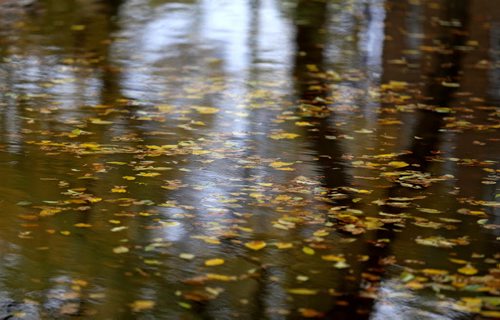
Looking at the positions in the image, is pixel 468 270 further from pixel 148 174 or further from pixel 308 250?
pixel 148 174

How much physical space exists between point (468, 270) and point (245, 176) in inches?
106

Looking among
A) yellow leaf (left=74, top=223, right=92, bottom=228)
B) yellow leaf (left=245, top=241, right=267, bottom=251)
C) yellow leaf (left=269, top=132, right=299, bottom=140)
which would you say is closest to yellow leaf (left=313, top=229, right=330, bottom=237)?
yellow leaf (left=245, top=241, right=267, bottom=251)

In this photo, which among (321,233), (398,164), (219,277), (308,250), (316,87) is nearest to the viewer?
(219,277)

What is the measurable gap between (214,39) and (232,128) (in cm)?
623

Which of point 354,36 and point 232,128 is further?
point 354,36

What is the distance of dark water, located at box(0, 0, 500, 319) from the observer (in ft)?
19.3

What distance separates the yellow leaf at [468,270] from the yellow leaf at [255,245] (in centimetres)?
131

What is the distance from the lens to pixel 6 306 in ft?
17.9

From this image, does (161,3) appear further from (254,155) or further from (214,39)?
(254,155)

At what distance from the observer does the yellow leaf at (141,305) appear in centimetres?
556

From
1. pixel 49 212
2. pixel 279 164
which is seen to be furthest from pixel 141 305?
pixel 279 164

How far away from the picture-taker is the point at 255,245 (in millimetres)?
6723

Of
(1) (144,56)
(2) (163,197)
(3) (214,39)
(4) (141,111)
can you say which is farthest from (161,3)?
(2) (163,197)

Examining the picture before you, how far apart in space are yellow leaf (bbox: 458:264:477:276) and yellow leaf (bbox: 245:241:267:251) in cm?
131
